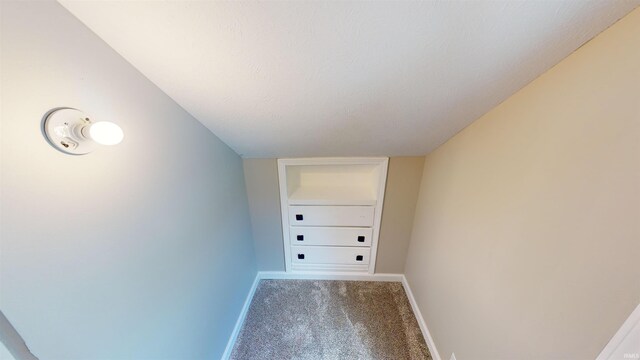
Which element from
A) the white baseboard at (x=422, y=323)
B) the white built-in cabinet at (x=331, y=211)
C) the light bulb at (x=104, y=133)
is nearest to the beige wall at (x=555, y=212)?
the white baseboard at (x=422, y=323)

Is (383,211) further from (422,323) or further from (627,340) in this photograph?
(627,340)

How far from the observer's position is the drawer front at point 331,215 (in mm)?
1918

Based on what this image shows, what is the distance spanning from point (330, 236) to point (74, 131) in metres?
1.81

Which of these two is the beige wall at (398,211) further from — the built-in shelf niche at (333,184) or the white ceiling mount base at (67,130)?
the white ceiling mount base at (67,130)

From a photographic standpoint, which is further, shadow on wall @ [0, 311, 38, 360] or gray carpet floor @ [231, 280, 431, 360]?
gray carpet floor @ [231, 280, 431, 360]

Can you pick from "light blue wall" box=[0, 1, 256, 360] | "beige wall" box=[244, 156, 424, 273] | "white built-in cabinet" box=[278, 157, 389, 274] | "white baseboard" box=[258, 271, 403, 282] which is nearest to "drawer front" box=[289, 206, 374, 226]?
"white built-in cabinet" box=[278, 157, 389, 274]

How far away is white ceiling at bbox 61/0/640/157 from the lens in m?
0.52

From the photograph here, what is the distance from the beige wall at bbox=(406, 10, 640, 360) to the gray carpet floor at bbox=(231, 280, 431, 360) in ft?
1.86

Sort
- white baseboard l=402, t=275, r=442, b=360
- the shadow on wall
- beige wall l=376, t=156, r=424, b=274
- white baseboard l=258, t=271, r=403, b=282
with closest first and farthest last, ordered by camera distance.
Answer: the shadow on wall
white baseboard l=402, t=275, r=442, b=360
beige wall l=376, t=156, r=424, b=274
white baseboard l=258, t=271, r=403, b=282

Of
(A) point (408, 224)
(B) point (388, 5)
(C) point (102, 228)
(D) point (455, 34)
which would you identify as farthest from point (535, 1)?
(A) point (408, 224)

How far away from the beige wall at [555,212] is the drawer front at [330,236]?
2.94 ft

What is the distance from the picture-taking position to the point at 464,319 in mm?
1119

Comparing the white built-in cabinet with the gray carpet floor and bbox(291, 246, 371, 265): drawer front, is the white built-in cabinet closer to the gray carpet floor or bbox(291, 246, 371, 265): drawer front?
bbox(291, 246, 371, 265): drawer front

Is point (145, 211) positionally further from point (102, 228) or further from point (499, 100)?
point (499, 100)
